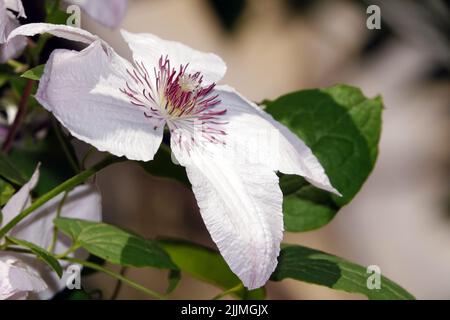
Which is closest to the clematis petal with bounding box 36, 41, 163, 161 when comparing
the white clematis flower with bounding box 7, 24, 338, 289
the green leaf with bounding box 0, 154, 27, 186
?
the white clematis flower with bounding box 7, 24, 338, 289

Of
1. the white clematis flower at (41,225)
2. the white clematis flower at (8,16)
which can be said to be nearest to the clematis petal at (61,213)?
the white clematis flower at (41,225)

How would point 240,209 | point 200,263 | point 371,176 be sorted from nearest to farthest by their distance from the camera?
point 240,209
point 200,263
point 371,176

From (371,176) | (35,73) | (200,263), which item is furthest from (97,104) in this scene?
(371,176)

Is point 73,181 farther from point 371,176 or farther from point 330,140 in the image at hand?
point 371,176

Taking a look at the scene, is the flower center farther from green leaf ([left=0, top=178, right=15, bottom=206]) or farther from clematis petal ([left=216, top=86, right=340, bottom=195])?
green leaf ([left=0, top=178, right=15, bottom=206])

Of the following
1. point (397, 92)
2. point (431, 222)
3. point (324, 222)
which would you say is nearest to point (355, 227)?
point (431, 222)
